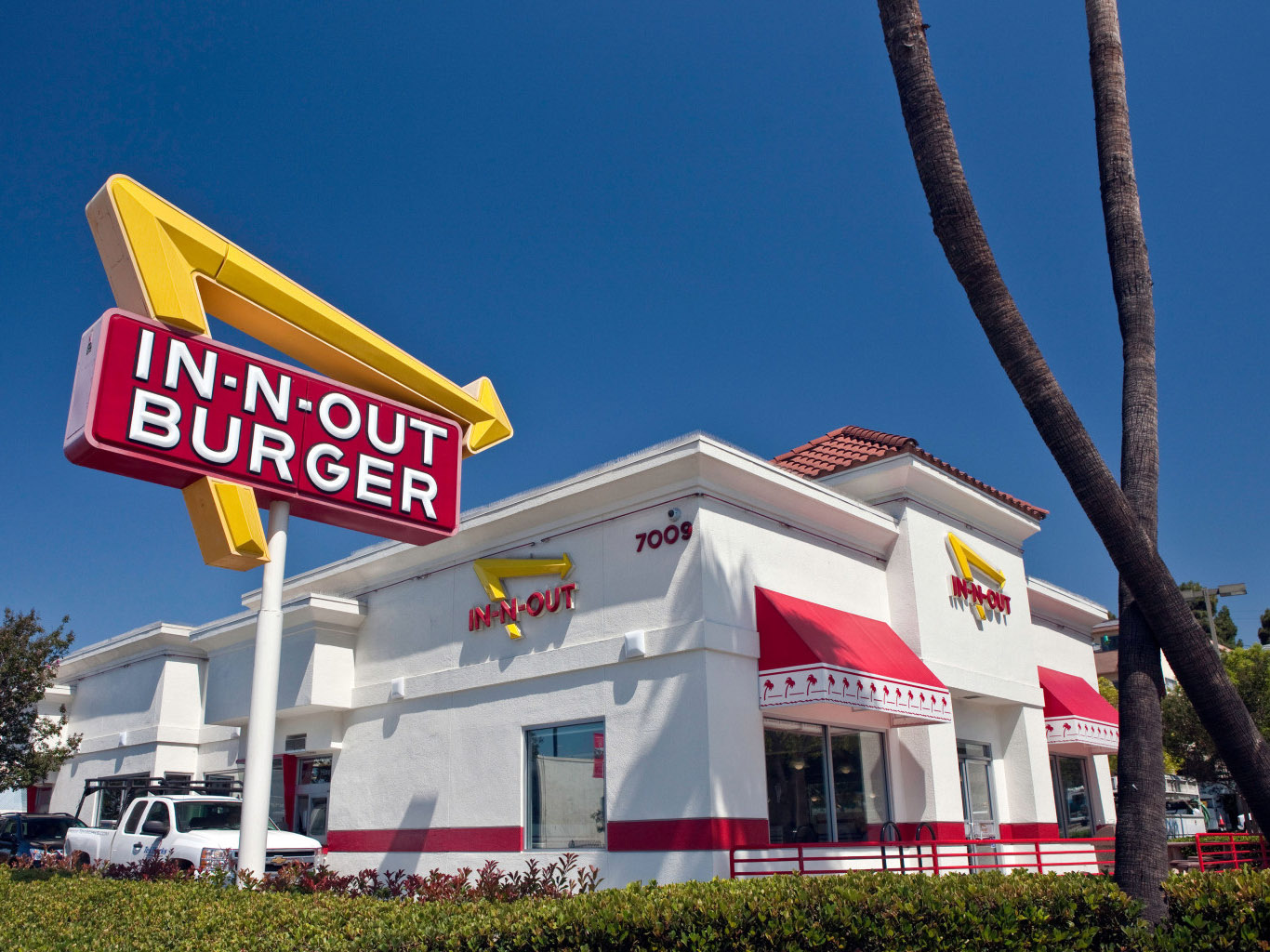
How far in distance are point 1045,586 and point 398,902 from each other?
1848 centimetres

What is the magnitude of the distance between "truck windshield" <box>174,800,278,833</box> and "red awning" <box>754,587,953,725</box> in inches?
355

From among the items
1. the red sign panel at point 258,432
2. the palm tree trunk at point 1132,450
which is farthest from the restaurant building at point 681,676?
the palm tree trunk at point 1132,450

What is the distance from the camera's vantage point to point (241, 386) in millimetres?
10086

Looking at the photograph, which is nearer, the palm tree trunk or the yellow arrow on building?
the palm tree trunk

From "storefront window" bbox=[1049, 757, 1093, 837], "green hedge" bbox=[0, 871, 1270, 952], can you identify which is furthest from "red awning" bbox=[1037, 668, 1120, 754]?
"green hedge" bbox=[0, 871, 1270, 952]

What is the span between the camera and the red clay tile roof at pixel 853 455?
17469mm

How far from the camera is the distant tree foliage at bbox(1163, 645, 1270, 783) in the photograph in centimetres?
3631

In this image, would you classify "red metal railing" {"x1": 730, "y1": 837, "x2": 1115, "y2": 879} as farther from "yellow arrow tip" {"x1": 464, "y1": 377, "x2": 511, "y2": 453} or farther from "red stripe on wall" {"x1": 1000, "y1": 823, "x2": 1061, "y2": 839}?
"yellow arrow tip" {"x1": 464, "y1": 377, "x2": 511, "y2": 453}

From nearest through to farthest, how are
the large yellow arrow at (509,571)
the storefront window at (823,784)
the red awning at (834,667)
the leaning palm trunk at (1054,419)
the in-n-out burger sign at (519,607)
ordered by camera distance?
the leaning palm trunk at (1054,419), the red awning at (834,667), the storefront window at (823,784), the in-n-out burger sign at (519,607), the large yellow arrow at (509,571)

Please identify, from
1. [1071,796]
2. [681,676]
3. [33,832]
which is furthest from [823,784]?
[33,832]

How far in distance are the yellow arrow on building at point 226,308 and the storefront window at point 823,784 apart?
713cm

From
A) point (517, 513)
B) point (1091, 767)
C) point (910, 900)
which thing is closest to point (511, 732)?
point (517, 513)

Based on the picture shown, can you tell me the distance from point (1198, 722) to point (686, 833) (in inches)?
1218

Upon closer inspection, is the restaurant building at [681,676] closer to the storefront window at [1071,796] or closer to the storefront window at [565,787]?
the storefront window at [565,787]
